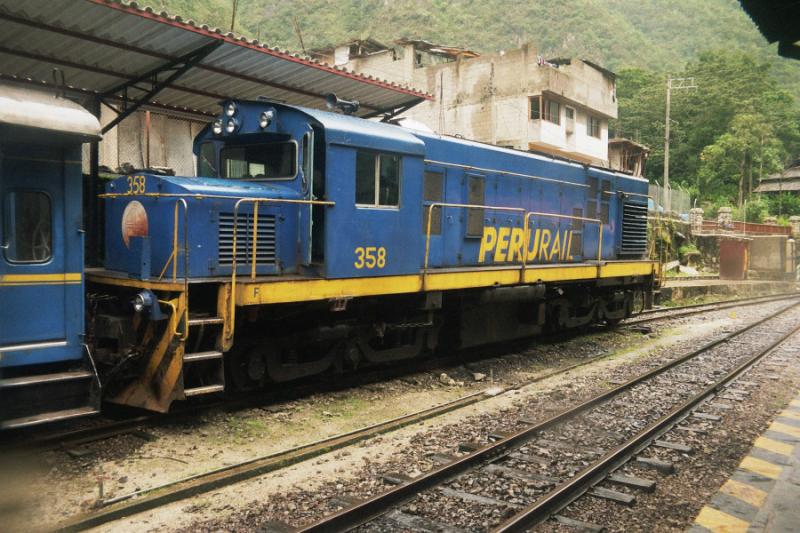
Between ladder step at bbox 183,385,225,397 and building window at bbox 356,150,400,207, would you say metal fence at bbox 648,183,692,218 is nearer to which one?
building window at bbox 356,150,400,207

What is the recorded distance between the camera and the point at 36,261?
17.1 feet

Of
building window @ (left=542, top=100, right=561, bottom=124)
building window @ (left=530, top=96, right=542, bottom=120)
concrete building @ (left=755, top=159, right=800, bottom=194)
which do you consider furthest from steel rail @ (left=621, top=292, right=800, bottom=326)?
concrete building @ (left=755, top=159, right=800, bottom=194)

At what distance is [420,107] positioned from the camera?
3384 cm

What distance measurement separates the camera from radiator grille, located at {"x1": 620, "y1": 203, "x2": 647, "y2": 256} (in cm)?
1352

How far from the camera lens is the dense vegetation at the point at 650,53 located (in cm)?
4803

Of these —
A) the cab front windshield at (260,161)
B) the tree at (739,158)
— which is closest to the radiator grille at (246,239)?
the cab front windshield at (260,161)

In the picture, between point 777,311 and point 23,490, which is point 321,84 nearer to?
point 23,490

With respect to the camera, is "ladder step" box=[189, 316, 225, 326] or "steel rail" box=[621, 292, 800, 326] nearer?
"ladder step" box=[189, 316, 225, 326]

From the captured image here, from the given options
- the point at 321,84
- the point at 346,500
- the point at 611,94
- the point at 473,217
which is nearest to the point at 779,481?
the point at 346,500

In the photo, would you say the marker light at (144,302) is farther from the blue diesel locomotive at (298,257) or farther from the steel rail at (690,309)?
the steel rail at (690,309)

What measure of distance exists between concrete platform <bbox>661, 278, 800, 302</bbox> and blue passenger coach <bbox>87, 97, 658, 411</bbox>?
13.8 m

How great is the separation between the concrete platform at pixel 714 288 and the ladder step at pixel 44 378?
19295 mm

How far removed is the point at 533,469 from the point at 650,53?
279 feet

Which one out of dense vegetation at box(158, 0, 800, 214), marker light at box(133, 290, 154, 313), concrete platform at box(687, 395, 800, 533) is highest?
dense vegetation at box(158, 0, 800, 214)
